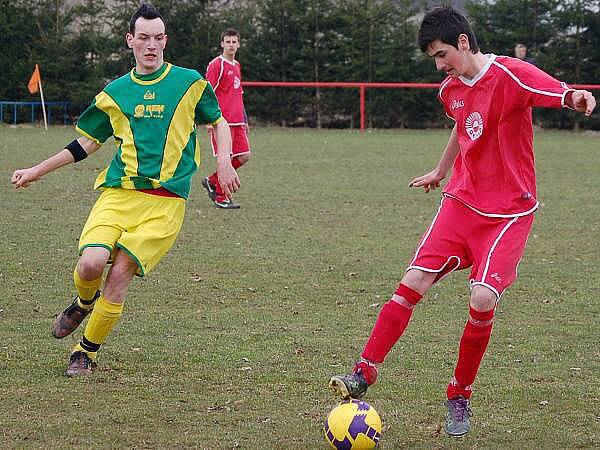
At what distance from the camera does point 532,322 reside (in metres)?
6.91

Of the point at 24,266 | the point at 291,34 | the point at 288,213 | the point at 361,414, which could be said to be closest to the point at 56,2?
the point at 291,34

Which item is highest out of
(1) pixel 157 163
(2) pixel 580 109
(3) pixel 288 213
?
(2) pixel 580 109

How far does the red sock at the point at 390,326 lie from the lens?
4613 millimetres

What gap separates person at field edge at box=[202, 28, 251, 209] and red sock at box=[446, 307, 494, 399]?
8305mm

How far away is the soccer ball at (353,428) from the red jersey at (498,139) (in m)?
1.06

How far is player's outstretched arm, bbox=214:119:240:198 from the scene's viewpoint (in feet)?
17.7

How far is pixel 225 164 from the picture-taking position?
545cm

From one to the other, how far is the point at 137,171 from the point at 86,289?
2.26 feet

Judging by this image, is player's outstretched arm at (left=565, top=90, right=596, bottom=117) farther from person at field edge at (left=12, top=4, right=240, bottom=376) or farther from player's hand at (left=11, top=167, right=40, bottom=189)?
player's hand at (left=11, top=167, right=40, bottom=189)

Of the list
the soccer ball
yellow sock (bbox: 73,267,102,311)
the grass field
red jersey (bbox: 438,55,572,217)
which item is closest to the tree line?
the grass field

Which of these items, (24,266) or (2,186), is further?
(2,186)

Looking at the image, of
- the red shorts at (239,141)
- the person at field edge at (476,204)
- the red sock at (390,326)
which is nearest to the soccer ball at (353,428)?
the person at field edge at (476,204)

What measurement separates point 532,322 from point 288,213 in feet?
18.4

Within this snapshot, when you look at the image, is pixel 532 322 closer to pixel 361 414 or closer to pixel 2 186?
pixel 361 414
